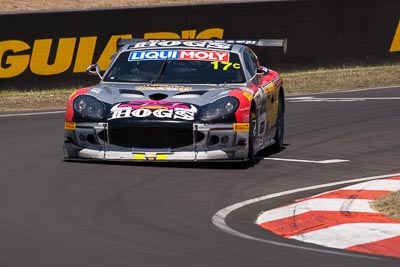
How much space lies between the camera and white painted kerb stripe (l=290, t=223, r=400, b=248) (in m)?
7.95

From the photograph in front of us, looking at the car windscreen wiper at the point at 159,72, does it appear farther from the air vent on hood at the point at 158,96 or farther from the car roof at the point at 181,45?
the air vent on hood at the point at 158,96

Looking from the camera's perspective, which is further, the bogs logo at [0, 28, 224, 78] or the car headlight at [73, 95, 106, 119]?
the bogs logo at [0, 28, 224, 78]

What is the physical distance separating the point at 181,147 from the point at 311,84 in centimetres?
1039

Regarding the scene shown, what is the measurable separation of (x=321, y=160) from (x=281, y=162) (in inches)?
19.0

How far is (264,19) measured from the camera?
2241cm

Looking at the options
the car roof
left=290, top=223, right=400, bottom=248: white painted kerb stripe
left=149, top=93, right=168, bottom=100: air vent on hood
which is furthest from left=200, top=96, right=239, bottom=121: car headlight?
left=290, top=223, right=400, bottom=248: white painted kerb stripe

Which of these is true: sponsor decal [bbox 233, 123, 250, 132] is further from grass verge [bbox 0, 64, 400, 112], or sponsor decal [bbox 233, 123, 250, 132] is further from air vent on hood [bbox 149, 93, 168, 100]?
grass verge [bbox 0, 64, 400, 112]

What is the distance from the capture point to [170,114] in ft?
38.0

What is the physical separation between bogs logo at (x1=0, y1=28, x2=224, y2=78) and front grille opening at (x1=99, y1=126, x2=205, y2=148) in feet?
26.8

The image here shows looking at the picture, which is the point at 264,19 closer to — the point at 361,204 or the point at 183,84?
the point at 183,84

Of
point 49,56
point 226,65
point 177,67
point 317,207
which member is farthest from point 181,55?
point 49,56

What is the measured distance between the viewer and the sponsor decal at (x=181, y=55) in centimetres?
1296

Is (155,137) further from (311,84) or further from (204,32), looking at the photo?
(311,84)

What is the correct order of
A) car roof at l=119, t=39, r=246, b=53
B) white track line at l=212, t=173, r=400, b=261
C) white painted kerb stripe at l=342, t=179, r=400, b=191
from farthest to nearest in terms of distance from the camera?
car roof at l=119, t=39, r=246, b=53, white painted kerb stripe at l=342, t=179, r=400, b=191, white track line at l=212, t=173, r=400, b=261
